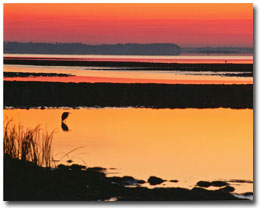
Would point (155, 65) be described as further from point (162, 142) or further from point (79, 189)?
point (79, 189)

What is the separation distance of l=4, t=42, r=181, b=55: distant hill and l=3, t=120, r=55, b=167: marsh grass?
68 centimetres

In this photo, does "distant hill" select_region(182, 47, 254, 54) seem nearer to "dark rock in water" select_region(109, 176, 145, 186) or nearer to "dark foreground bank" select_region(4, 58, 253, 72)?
"dark foreground bank" select_region(4, 58, 253, 72)

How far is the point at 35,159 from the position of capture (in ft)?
23.1

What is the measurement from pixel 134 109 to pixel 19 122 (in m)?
1.03

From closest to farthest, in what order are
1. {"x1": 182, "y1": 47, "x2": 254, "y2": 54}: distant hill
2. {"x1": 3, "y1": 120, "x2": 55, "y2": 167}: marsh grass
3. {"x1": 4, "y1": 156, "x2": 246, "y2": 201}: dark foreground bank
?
{"x1": 4, "y1": 156, "x2": 246, "y2": 201}: dark foreground bank < {"x1": 3, "y1": 120, "x2": 55, "y2": 167}: marsh grass < {"x1": 182, "y1": 47, "x2": 254, "y2": 54}: distant hill

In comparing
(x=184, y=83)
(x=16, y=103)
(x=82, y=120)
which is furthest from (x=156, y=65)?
(x=16, y=103)

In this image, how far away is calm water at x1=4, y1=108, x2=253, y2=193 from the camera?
274 inches

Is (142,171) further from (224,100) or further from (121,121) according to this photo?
(224,100)

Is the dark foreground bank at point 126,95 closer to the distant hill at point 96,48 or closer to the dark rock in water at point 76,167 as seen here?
the distant hill at point 96,48

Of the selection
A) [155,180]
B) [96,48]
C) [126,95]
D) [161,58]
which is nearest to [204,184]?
[155,180]

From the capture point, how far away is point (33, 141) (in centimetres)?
705

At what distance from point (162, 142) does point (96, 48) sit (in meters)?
1.03

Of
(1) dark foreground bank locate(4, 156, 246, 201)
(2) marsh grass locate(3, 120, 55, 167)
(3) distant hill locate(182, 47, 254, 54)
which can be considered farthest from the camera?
(3) distant hill locate(182, 47, 254, 54)

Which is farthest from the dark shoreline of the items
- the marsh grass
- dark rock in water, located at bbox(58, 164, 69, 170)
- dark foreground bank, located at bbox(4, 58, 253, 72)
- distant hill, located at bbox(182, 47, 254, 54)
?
dark rock in water, located at bbox(58, 164, 69, 170)
